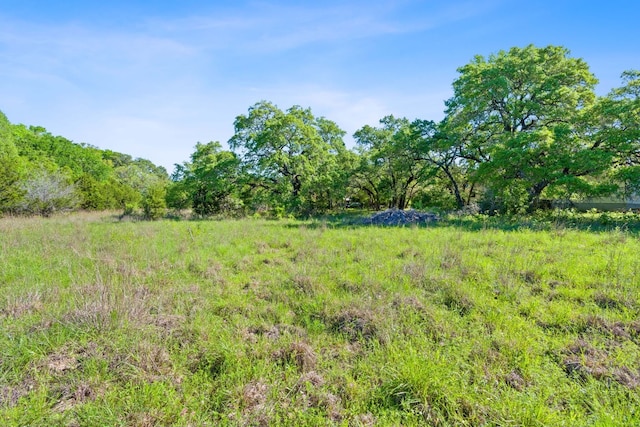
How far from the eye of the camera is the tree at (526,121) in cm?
1200

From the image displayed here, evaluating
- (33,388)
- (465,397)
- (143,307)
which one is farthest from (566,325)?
(33,388)

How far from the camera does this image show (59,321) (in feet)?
10.7

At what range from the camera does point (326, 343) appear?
127 inches

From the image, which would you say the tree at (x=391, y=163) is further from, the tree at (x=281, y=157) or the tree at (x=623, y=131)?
the tree at (x=623, y=131)

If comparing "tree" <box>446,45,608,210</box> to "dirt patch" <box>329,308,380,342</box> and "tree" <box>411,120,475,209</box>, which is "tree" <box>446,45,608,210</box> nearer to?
"tree" <box>411,120,475,209</box>

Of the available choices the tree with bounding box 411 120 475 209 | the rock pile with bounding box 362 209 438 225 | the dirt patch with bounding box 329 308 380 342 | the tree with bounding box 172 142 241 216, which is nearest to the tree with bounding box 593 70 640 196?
the tree with bounding box 411 120 475 209

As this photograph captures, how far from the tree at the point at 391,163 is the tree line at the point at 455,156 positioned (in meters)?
0.09

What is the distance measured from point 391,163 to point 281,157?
7952 millimetres

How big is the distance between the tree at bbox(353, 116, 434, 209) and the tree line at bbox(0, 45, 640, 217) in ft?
0.29

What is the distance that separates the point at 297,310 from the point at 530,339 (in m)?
2.78

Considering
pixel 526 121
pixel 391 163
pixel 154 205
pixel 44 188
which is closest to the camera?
pixel 526 121

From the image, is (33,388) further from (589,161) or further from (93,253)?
(589,161)

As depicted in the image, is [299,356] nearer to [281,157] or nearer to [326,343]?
[326,343]

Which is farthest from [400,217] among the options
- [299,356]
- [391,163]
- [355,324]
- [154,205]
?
[154,205]
